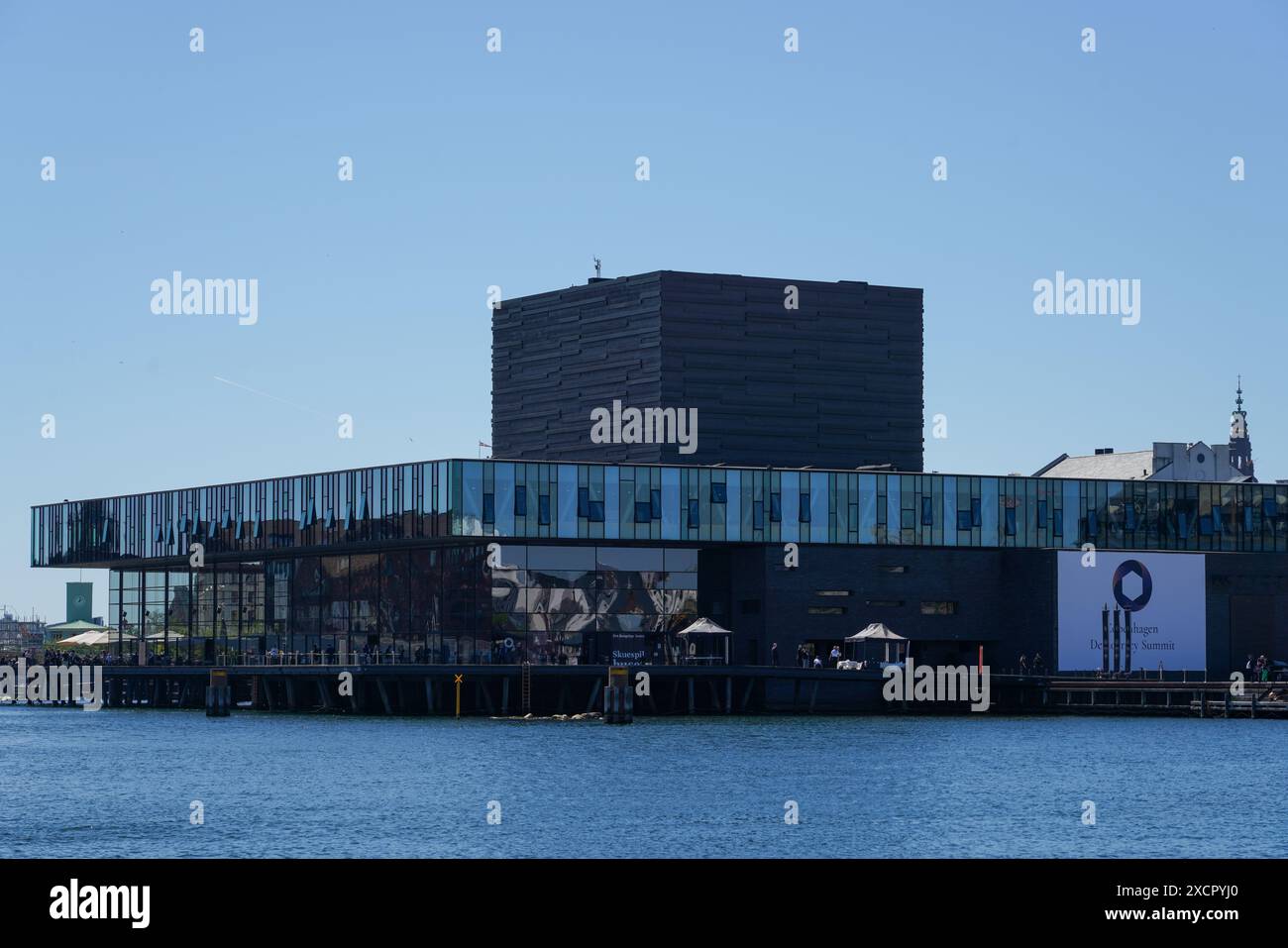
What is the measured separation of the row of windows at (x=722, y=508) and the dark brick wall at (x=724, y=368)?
1703 inches

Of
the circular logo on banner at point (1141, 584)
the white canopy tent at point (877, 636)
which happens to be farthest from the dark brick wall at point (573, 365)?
the white canopy tent at point (877, 636)

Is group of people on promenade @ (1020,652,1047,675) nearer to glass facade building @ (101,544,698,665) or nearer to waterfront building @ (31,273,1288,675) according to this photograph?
waterfront building @ (31,273,1288,675)

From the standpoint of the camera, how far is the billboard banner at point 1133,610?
120188 millimetres

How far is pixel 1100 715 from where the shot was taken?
11381 cm

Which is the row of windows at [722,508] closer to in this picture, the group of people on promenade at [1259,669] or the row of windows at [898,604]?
the row of windows at [898,604]

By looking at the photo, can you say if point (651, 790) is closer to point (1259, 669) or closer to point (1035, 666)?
point (1035, 666)

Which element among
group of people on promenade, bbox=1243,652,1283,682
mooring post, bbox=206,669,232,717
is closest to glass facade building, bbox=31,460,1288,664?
mooring post, bbox=206,669,232,717

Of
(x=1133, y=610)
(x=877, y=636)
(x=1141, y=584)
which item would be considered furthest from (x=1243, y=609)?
(x=877, y=636)

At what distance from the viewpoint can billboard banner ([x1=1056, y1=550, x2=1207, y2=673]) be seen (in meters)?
120

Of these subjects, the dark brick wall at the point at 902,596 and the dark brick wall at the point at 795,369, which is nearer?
the dark brick wall at the point at 902,596

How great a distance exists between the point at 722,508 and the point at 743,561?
12.4 feet
